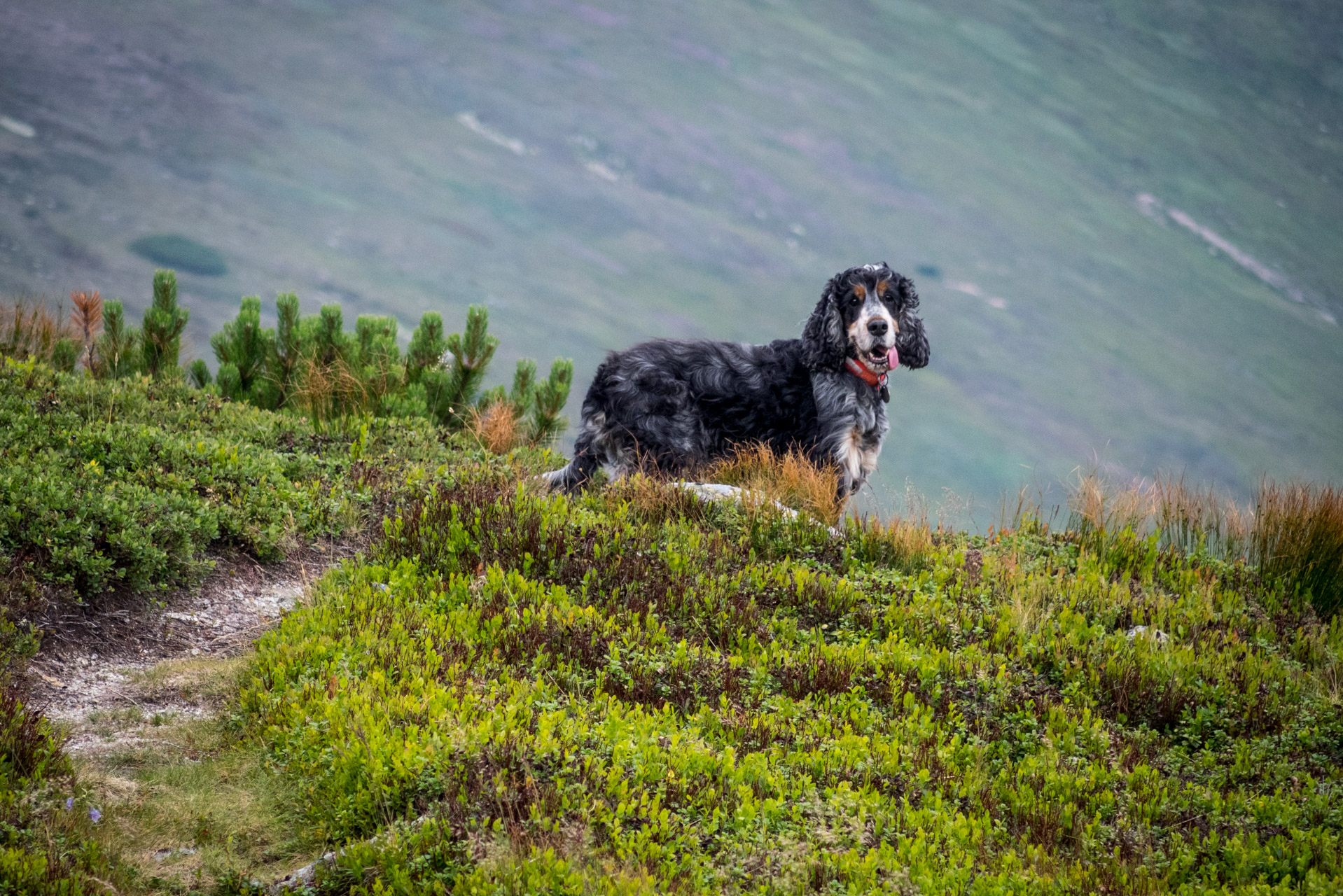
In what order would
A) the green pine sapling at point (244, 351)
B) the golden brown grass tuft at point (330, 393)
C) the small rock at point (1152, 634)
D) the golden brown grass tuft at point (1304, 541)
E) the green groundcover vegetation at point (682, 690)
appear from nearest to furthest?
the green groundcover vegetation at point (682, 690), the small rock at point (1152, 634), the golden brown grass tuft at point (1304, 541), the golden brown grass tuft at point (330, 393), the green pine sapling at point (244, 351)

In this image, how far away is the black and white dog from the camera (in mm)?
9453

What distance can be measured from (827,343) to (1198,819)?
5.19m

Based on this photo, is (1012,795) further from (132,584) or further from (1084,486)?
(132,584)

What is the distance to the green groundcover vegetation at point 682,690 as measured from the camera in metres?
4.70

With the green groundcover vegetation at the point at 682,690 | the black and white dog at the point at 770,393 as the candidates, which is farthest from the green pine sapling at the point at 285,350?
the black and white dog at the point at 770,393

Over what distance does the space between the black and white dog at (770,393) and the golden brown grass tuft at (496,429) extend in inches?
67.8

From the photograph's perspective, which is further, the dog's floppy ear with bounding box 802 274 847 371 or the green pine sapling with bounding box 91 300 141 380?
the green pine sapling with bounding box 91 300 141 380

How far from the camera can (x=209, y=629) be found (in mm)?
7043

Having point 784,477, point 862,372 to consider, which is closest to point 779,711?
point 784,477

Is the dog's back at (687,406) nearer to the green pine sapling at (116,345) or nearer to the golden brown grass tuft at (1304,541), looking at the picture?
the golden brown grass tuft at (1304,541)

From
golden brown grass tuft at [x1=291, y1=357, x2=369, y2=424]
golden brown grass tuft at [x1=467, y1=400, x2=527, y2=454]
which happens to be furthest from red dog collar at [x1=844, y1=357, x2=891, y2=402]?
golden brown grass tuft at [x1=291, y1=357, x2=369, y2=424]

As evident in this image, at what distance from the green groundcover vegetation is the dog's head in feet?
5.54

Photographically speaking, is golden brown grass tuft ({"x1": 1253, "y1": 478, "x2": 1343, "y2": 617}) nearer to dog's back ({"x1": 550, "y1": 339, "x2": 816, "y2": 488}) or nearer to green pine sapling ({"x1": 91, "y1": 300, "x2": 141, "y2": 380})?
dog's back ({"x1": 550, "y1": 339, "x2": 816, "y2": 488})

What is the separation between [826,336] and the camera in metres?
9.52
